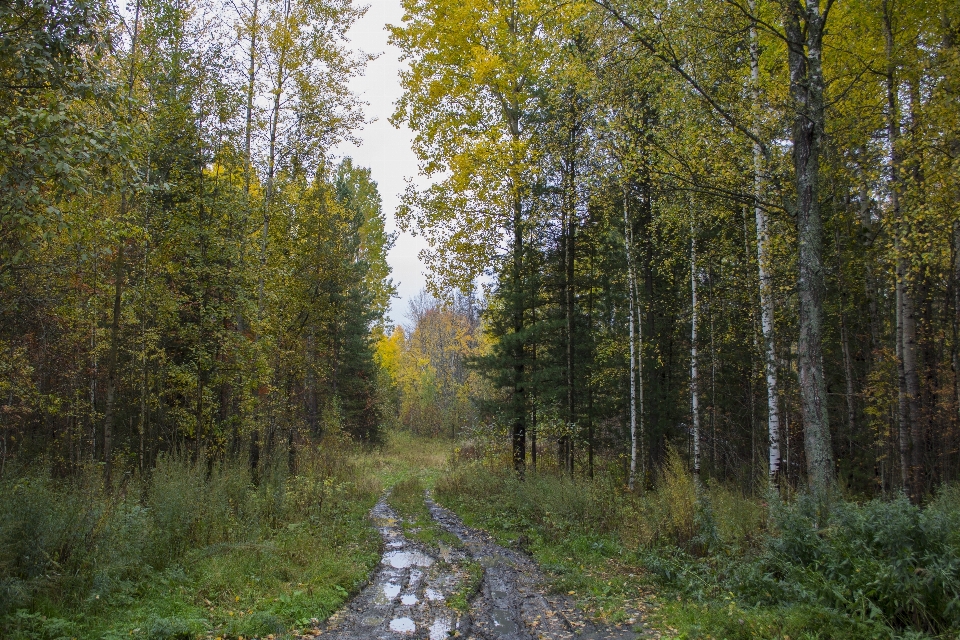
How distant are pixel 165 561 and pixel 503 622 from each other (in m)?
4.44

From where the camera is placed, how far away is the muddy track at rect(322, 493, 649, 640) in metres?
5.57

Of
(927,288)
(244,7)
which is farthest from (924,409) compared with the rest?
(244,7)

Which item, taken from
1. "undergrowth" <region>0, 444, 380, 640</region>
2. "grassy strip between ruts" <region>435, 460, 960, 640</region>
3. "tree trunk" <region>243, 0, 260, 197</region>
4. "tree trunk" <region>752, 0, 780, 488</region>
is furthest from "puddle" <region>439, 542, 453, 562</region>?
"tree trunk" <region>243, 0, 260, 197</region>

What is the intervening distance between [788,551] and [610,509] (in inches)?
187

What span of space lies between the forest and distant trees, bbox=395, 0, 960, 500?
0.36ft

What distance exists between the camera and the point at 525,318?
15.7 metres

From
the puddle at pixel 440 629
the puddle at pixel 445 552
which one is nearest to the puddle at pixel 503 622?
the puddle at pixel 440 629

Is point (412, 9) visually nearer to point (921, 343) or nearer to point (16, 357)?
point (16, 357)

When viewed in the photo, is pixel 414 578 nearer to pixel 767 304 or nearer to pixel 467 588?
pixel 467 588

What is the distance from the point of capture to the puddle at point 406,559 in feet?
27.7

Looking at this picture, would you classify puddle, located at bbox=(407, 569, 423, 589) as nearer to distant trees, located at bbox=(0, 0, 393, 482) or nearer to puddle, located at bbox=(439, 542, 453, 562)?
puddle, located at bbox=(439, 542, 453, 562)

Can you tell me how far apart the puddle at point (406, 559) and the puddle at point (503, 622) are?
94.8 inches

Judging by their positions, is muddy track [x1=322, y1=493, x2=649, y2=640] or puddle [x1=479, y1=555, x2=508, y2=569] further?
puddle [x1=479, y1=555, x2=508, y2=569]

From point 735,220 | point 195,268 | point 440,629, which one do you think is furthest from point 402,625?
point 735,220
